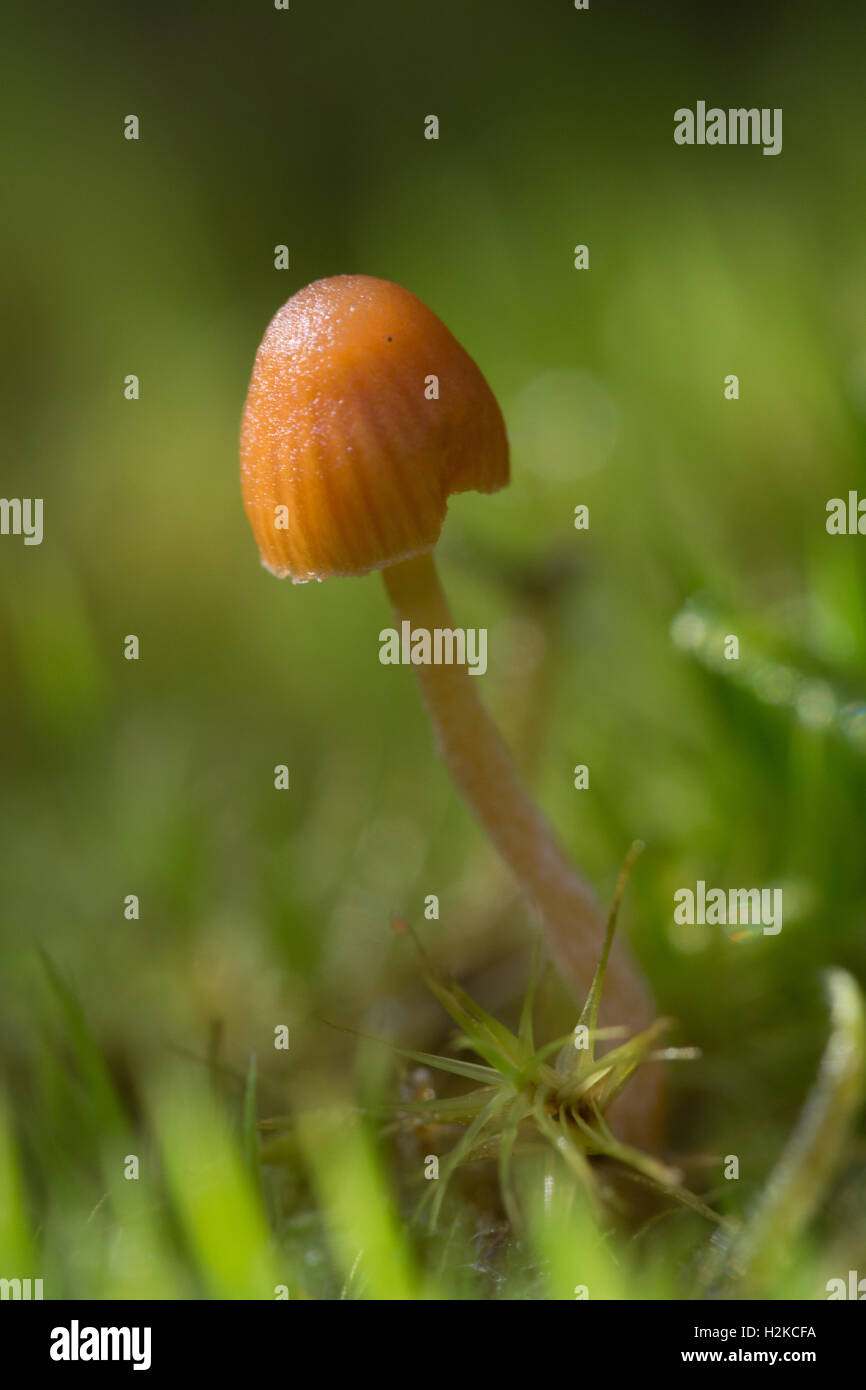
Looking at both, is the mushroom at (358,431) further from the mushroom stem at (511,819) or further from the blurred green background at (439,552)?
the blurred green background at (439,552)

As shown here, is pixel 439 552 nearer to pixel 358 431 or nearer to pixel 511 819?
pixel 511 819

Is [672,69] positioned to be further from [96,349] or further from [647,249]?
[96,349]

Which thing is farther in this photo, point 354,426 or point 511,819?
point 511,819

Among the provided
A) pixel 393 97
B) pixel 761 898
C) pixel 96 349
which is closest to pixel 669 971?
pixel 761 898

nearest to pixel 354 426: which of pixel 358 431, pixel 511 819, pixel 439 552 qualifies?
pixel 358 431

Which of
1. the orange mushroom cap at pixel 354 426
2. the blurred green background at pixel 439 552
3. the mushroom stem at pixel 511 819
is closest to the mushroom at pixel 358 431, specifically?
the orange mushroom cap at pixel 354 426

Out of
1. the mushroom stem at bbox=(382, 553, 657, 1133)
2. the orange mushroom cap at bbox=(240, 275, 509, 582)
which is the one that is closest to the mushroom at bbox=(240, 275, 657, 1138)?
the orange mushroom cap at bbox=(240, 275, 509, 582)
